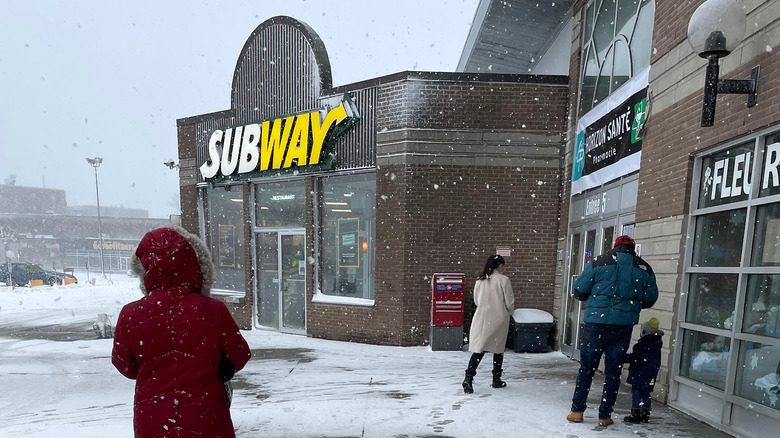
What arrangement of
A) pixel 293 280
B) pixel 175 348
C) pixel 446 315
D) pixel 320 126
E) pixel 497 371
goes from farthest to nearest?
pixel 293 280 < pixel 320 126 < pixel 446 315 < pixel 497 371 < pixel 175 348

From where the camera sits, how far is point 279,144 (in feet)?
32.8

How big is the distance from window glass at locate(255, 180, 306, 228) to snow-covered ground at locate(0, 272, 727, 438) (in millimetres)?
2713

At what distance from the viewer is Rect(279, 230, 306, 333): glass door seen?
10078 mm

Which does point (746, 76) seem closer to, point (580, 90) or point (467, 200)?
point (580, 90)

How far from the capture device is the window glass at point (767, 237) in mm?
3891

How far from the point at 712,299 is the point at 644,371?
1.08m

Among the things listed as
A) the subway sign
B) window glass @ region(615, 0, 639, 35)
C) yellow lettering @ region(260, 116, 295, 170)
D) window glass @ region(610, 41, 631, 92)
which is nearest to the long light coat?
window glass @ region(610, 41, 631, 92)

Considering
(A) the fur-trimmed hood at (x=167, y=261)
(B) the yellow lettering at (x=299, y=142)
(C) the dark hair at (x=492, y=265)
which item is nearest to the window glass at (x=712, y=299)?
(C) the dark hair at (x=492, y=265)

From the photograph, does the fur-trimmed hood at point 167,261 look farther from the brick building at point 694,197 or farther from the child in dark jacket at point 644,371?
the brick building at point 694,197

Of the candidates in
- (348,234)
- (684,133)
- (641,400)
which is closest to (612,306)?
(641,400)

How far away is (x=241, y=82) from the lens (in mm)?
11102

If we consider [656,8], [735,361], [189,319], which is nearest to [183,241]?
[189,319]

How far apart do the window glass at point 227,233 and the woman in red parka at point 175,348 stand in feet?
30.4

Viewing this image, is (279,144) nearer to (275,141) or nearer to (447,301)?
(275,141)
